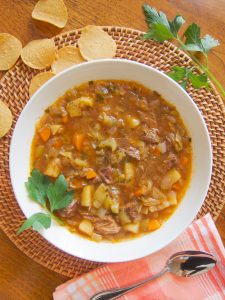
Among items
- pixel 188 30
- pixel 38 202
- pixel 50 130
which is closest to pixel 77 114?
pixel 50 130

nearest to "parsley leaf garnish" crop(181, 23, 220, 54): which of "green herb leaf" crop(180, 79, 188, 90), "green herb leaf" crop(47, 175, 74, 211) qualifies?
"green herb leaf" crop(180, 79, 188, 90)

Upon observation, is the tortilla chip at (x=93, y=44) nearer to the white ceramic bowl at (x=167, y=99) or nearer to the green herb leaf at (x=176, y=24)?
the white ceramic bowl at (x=167, y=99)

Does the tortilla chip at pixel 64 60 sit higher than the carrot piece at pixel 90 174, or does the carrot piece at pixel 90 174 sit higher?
the tortilla chip at pixel 64 60

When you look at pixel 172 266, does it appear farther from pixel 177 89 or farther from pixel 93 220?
pixel 177 89

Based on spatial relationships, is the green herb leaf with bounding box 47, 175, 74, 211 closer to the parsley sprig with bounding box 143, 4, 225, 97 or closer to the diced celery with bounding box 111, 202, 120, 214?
the diced celery with bounding box 111, 202, 120, 214

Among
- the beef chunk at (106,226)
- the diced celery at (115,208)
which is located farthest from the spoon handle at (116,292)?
the diced celery at (115,208)

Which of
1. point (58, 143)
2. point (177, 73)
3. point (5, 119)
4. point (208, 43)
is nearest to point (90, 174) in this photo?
point (58, 143)
